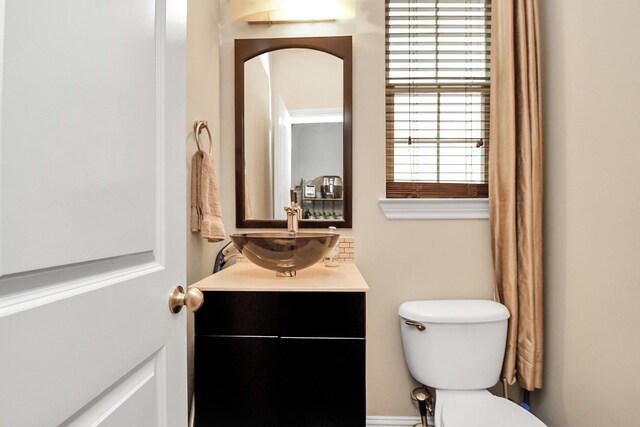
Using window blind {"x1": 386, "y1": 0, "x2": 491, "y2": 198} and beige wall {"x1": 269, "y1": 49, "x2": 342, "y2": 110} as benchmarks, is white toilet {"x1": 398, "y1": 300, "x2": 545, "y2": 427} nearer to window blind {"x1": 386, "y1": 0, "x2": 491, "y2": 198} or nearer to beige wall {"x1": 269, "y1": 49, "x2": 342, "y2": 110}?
window blind {"x1": 386, "y1": 0, "x2": 491, "y2": 198}

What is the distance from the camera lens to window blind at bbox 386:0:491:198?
5.41 feet

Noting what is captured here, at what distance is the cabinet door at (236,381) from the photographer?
1.15m

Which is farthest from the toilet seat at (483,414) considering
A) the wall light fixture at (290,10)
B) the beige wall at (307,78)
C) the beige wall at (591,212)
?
the wall light fixture at (290,10)

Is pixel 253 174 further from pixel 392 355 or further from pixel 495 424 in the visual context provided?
pixel 495 424

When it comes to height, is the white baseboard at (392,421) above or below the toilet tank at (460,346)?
below

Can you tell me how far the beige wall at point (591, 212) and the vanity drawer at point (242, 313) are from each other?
1093 mm

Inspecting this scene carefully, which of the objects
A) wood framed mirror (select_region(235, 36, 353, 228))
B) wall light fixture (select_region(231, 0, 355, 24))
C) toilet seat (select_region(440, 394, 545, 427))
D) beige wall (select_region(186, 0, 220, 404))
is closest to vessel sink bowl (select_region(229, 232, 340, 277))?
beige wall (select_region(186, 0, 220, 404))

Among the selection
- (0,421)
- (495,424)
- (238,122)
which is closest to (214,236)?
(238,122)

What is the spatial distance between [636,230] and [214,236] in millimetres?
1395

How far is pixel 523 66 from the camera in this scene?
1422mm

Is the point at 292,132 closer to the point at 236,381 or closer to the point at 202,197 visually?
the point at 202,197

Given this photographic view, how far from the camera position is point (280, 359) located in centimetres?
115

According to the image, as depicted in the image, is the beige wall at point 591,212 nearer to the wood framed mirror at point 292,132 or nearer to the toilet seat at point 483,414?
the toilet seat at point 483,414

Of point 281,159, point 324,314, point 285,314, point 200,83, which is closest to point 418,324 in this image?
point 324,314
